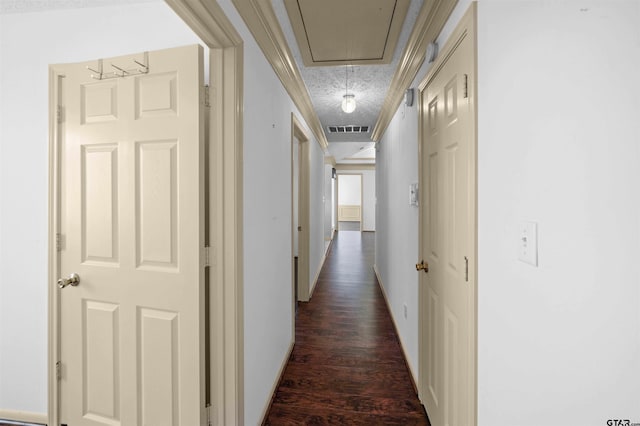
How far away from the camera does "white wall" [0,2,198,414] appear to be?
172 centimetres

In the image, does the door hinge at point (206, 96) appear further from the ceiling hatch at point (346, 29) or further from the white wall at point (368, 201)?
the white wall at point (368, 201)

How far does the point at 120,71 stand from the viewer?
4.63ft

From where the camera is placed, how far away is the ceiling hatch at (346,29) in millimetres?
1613

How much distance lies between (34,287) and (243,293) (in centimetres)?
145

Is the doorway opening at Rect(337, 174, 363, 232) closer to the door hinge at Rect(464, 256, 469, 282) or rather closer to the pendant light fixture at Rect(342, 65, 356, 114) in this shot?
the pendant light fixture at Rect(342, 65, 356, 114)

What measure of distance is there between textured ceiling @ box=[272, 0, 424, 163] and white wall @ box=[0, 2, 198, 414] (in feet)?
5.08

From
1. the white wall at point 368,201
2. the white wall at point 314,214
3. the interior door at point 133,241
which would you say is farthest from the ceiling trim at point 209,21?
the white wall at point 368,201

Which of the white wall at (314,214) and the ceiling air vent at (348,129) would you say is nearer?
the white wall at (314,214)

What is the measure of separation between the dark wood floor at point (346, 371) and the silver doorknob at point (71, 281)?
138 cm
